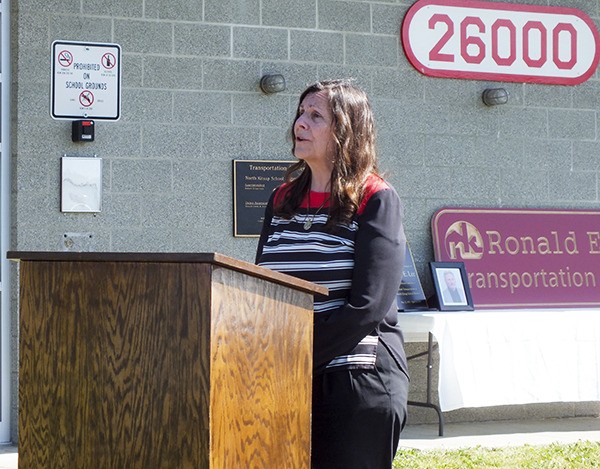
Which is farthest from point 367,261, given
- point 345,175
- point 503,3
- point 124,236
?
point 503,3

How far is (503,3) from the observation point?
25.6 ft

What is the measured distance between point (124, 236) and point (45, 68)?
1156 mm

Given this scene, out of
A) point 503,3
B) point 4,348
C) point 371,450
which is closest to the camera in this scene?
point 371,450

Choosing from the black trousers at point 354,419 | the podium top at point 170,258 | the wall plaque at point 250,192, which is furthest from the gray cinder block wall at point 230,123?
the podium top at point 170,258

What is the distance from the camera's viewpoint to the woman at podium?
2723 millimetres

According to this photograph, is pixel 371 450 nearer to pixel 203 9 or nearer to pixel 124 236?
pixel 124 236

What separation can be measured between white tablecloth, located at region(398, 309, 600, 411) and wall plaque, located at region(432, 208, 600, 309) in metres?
0.46

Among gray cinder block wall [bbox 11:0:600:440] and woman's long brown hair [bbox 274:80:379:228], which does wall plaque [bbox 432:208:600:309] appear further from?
woman's long brown hair [bbox 274:80:379:228]

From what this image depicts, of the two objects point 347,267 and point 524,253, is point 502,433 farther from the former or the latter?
point 347,267

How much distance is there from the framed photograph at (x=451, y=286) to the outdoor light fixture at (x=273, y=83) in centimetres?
158

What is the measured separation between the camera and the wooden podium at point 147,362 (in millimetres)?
2236

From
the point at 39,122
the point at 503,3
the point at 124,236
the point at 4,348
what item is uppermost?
the point at 503,3

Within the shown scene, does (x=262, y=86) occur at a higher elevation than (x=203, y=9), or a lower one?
lower

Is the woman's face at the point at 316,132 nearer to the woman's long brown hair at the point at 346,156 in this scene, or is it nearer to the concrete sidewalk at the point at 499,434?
the woman's long brown hair at the point at 346,156
